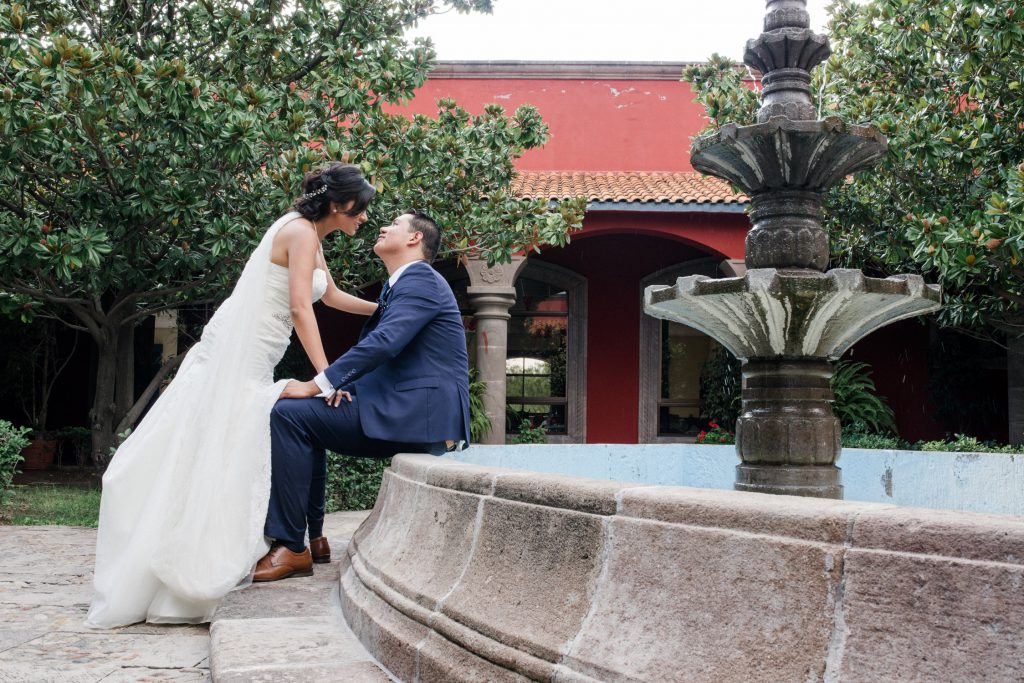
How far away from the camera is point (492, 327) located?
36.8 ft

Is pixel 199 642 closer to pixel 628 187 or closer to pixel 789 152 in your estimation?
pixel 789 152

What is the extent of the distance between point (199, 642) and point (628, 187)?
1031 cm

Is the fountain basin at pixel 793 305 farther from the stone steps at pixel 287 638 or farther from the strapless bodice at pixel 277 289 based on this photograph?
the stone steps at pixel 287 638

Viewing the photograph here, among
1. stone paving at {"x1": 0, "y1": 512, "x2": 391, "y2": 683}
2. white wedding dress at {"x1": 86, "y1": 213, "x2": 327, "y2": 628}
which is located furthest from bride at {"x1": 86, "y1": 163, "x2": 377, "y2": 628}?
stone paving at {"x1": 0, "y1": 512, "x2": 391, "y2": 683}

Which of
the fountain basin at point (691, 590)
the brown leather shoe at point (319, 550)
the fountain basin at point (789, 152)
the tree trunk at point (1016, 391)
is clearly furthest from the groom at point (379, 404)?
the tree trunk at point (1016, 391)

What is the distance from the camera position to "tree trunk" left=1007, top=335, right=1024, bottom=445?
11023 mm

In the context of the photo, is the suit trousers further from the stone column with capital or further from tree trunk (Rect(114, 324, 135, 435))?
the stone column with capital

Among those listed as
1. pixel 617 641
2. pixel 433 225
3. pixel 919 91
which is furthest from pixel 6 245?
pixel 919 91

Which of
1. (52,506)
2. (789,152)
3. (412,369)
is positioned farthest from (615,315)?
(412,369)

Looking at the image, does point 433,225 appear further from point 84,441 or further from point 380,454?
point 84,441

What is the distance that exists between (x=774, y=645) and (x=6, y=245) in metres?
6.50

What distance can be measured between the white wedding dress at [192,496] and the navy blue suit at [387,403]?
0.27 feet

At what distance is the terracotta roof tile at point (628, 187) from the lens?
11273 millimetres

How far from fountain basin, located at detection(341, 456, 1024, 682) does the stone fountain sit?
1952 millimetres
